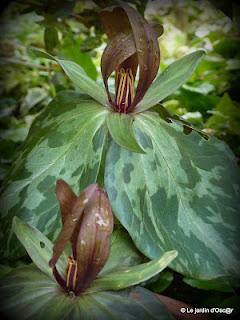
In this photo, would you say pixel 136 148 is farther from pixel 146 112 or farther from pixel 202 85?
pixel 202 85

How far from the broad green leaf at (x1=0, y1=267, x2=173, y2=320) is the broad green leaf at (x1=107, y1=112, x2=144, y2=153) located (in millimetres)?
133

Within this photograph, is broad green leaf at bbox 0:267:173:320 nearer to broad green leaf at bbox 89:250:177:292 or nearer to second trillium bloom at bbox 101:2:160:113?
broad green leaf at bbox 89:250:177:292

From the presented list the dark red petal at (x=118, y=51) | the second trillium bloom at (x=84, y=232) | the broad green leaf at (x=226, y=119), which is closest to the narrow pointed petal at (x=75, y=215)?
the second trillium bloom at (x=84, y=232)

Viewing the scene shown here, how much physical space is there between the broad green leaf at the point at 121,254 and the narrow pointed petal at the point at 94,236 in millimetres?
43

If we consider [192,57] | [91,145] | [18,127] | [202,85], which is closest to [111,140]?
[91,145]

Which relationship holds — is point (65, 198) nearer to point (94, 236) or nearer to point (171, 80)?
point (94, 236)

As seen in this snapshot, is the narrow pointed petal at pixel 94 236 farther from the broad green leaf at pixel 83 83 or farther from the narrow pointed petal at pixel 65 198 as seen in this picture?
the broad green leaf at pixel 83 83

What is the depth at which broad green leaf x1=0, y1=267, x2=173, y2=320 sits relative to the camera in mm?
395

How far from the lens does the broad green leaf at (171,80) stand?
1.61 feet

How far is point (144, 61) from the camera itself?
438 millimetres

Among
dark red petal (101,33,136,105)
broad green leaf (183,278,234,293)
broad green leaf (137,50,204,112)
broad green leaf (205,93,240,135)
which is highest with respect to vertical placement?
dark red petal (101,33,136,105)

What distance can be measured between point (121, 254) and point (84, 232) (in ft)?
0.33

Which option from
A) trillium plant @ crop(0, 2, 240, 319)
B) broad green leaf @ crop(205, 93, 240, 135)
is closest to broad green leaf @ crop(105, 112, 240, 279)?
trillium plant @ crop(0, 2, 240, 319)

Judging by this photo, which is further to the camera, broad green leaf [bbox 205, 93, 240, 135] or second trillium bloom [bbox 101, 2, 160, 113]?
broad green leaf [bbox 205, 93, 240, 135]
